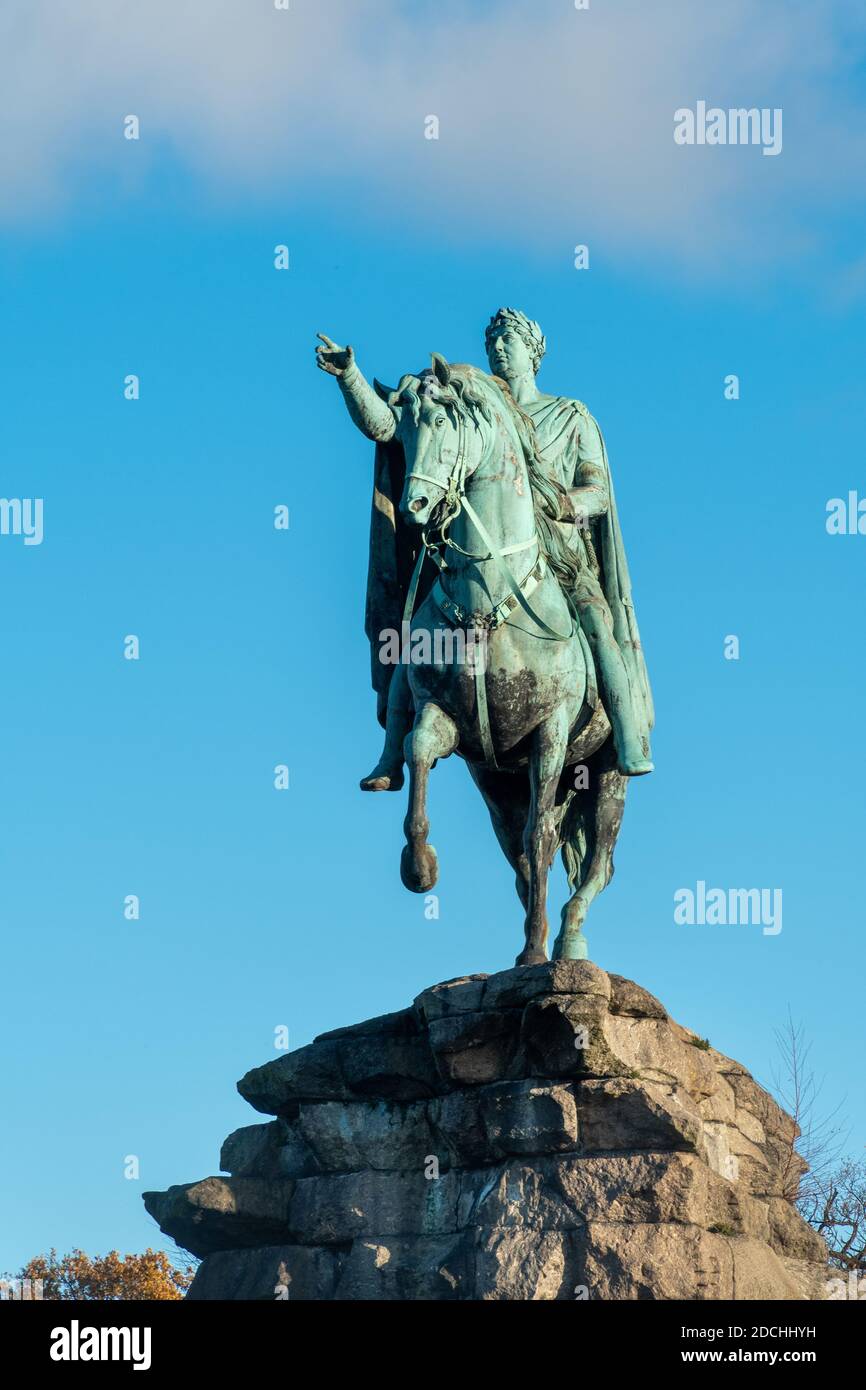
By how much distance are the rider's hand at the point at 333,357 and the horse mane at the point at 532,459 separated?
0.41 metres

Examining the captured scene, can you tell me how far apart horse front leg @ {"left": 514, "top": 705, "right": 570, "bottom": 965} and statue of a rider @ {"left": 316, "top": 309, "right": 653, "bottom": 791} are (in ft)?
1.67

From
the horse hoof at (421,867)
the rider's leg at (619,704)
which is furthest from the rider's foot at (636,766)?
the horse hoof at (421,867)

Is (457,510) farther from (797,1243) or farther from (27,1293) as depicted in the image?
(27,1293)

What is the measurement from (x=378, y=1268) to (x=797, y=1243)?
10.2ft

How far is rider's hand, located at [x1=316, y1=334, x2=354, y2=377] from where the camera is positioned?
54.6 ft

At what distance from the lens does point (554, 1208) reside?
15031 millimetres

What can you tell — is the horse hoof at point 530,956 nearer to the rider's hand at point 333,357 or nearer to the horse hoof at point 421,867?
the horse hoof at point 421,867

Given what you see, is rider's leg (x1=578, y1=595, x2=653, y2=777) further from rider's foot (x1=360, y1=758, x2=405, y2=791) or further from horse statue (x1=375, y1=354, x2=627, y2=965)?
rider's foot (x1=360, y1=758, x2=405, y2=791)

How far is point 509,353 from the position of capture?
18375 mm

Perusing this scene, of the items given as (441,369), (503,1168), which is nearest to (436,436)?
(441,369)

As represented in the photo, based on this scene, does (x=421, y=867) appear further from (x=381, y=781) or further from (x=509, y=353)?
(x=509, y=353)

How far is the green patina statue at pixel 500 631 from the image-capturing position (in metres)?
16.5
